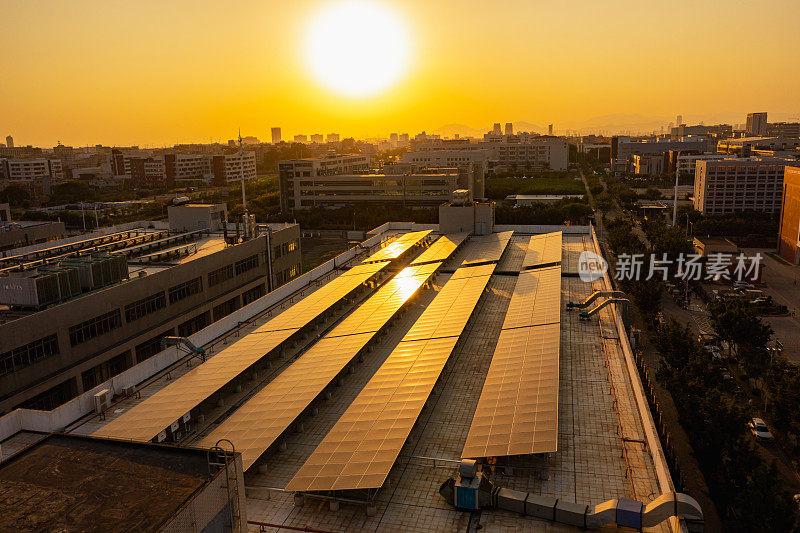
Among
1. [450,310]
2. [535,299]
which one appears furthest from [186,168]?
[535,299]

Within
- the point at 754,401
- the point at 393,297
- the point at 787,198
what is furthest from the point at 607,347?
the point at 787,198

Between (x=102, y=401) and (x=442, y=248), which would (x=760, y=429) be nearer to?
(x=442, y=248)

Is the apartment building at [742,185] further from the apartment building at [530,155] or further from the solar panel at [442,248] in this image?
the apartment building at [530,155]

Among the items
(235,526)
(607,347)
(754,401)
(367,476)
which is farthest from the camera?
(754,401)

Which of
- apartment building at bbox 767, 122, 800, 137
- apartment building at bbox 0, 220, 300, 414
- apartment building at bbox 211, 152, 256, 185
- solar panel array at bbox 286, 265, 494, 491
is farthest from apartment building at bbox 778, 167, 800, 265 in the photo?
apartment building at bbox 767, 122, 800, 137

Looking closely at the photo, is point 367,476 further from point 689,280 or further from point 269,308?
point 689,280

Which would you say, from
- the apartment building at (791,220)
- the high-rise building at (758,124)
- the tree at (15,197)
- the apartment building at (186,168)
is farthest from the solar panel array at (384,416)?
the high-rise building at (758,124)
